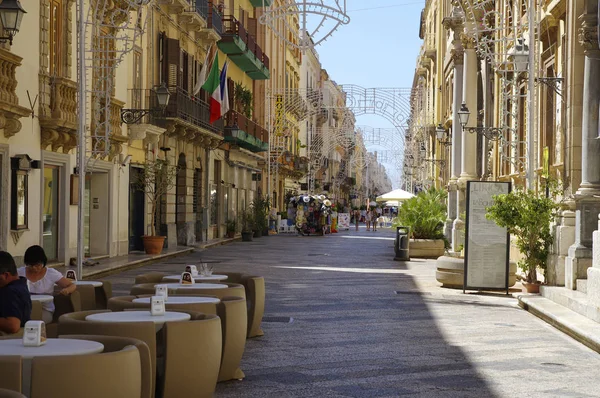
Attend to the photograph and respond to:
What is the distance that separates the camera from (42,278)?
9.74 metres

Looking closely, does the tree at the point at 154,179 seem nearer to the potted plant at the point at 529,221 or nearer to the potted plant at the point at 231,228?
the potted plant at the point at 529,221

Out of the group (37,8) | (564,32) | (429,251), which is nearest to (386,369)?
(564,32)

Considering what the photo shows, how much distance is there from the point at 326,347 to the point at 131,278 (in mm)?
10100

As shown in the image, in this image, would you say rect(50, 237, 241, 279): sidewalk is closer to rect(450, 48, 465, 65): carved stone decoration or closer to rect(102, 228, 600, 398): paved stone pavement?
rect(102, 228, 600, 398): paved stone pavement

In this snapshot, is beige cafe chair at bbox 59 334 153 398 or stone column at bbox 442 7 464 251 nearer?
beige cafe chair at bbox 59 334 153 398

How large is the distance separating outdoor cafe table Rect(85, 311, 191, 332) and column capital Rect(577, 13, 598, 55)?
33.9ft

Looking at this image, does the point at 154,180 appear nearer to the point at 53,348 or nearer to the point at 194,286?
the point at 194,286

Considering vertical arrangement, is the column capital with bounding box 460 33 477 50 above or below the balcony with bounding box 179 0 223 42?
below

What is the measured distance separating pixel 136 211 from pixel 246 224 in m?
14.7

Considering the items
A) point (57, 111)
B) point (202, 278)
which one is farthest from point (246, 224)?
point (202, 278)

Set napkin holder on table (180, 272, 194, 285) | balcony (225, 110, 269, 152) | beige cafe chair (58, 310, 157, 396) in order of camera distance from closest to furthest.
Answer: beige cafe chair (58, 310, 157, 396), napkin holder on table (180, 272, 194, 285), balcony (225, 110, 269, 152)

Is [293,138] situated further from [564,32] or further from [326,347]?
[326,347]

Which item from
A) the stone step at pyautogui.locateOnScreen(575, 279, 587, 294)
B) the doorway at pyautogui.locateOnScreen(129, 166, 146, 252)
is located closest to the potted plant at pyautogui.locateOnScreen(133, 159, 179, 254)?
the doorway at pyautogui.locateOnScreen(129, 166, 146, 252)

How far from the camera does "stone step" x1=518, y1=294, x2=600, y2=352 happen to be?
1159 cm
